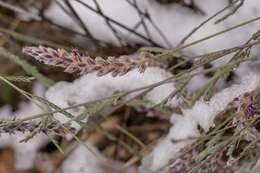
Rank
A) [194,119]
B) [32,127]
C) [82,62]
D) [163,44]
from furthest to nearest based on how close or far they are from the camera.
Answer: [163,44] < [194,119] < [32,127] < [82,62]

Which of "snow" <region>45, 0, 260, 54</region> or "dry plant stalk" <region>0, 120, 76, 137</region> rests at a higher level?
"snow" <region>45, 0, 260, 54</region>

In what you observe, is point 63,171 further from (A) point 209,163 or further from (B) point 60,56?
(B) point 60,56

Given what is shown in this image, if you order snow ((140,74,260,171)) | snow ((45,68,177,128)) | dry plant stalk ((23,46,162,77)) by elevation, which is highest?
snow ((45,68,177,128))

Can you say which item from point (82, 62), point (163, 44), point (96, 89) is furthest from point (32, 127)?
point (163, 44)

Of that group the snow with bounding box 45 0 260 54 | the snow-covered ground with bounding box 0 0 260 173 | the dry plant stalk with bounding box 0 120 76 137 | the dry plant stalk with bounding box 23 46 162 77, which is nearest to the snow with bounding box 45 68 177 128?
the snow-covered ground with bounding box 0 0 260 173

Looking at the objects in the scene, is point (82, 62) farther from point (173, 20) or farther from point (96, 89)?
point (173, 20)

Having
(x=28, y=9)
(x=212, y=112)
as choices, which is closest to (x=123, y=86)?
(x=212, y=112)

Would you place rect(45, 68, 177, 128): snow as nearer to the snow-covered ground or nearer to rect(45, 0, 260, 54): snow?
the snow-covered ground
